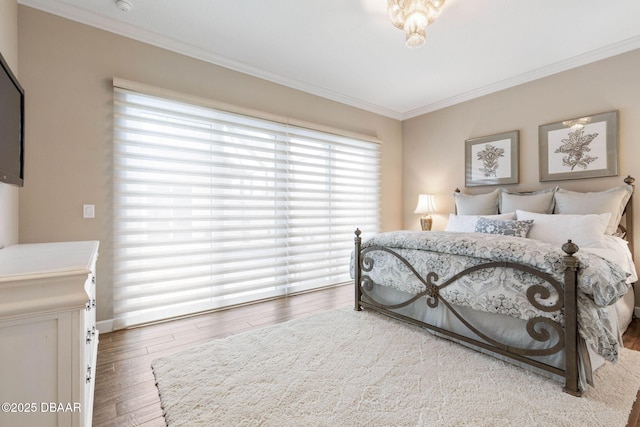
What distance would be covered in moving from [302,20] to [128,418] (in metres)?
3.00

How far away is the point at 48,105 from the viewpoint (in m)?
2.24

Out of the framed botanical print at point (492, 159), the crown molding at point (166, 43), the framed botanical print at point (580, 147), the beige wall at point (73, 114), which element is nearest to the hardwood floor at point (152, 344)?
the beige wall at point (73, 114)

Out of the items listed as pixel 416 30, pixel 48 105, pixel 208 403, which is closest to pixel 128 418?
pixel 208 403

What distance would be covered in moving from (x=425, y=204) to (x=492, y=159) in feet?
3.40

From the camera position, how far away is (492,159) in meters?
3.78

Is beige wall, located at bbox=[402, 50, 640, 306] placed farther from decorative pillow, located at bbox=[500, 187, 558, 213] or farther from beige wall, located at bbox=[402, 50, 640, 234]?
decorative pillow, located at bbox=[500, 187, 558, 213]

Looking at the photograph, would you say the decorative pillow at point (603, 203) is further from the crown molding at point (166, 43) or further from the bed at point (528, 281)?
the crown molding at point (166, 43)

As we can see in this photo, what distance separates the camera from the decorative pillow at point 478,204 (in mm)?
3537

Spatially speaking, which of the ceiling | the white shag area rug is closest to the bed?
the white shag area rug

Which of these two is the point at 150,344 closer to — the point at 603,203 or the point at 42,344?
the point at 42,344

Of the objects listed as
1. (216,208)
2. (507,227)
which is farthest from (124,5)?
(507,227)

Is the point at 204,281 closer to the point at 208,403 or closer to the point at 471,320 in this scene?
the point at 208,403

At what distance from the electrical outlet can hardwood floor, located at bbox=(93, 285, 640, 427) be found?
39.6 inches

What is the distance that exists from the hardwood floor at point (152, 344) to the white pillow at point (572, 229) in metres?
0.82
